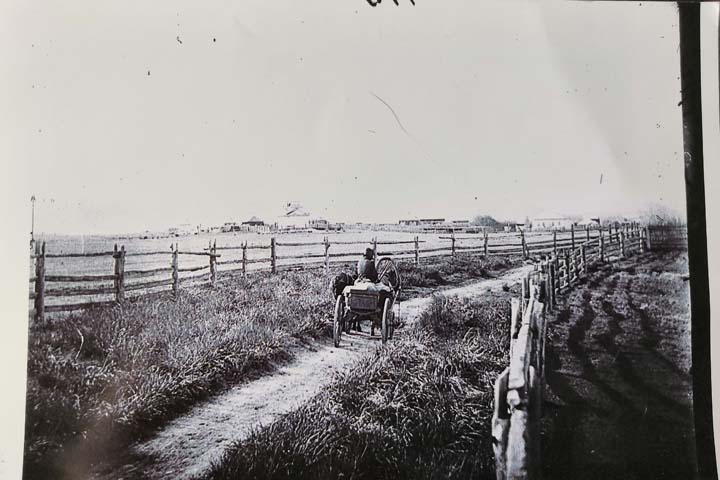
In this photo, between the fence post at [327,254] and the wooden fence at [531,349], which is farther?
the fence post at [327,254]

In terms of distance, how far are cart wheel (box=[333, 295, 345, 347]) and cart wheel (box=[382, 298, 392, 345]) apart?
0.38 feet

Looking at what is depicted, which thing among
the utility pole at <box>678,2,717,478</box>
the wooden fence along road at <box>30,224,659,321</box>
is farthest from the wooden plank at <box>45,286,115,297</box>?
the utility pole at <box>678,2,717,478</box>

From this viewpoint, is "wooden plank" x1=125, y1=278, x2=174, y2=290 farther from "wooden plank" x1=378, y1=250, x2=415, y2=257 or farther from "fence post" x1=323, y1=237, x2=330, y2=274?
"wooden plank" x1=378, y1=250, x2=415, y2=257

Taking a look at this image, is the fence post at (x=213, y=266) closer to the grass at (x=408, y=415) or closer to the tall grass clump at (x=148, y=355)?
the tall grass clump at (x=148, y=355)

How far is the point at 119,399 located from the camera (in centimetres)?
132

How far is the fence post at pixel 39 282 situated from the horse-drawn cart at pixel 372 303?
781 mm

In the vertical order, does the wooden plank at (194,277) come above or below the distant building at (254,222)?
below

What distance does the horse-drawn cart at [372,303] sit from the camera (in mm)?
1413

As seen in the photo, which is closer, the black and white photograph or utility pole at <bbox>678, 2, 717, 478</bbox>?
the black and white photograph

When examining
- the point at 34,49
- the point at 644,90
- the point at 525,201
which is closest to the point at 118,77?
the point at 34,49

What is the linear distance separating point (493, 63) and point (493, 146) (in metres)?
0.25

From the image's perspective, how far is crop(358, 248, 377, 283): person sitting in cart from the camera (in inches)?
56.1

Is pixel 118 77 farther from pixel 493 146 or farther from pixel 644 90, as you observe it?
pixel 644 90

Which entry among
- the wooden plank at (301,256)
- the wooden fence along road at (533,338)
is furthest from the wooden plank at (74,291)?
the wooden fence along road at (533,338)
